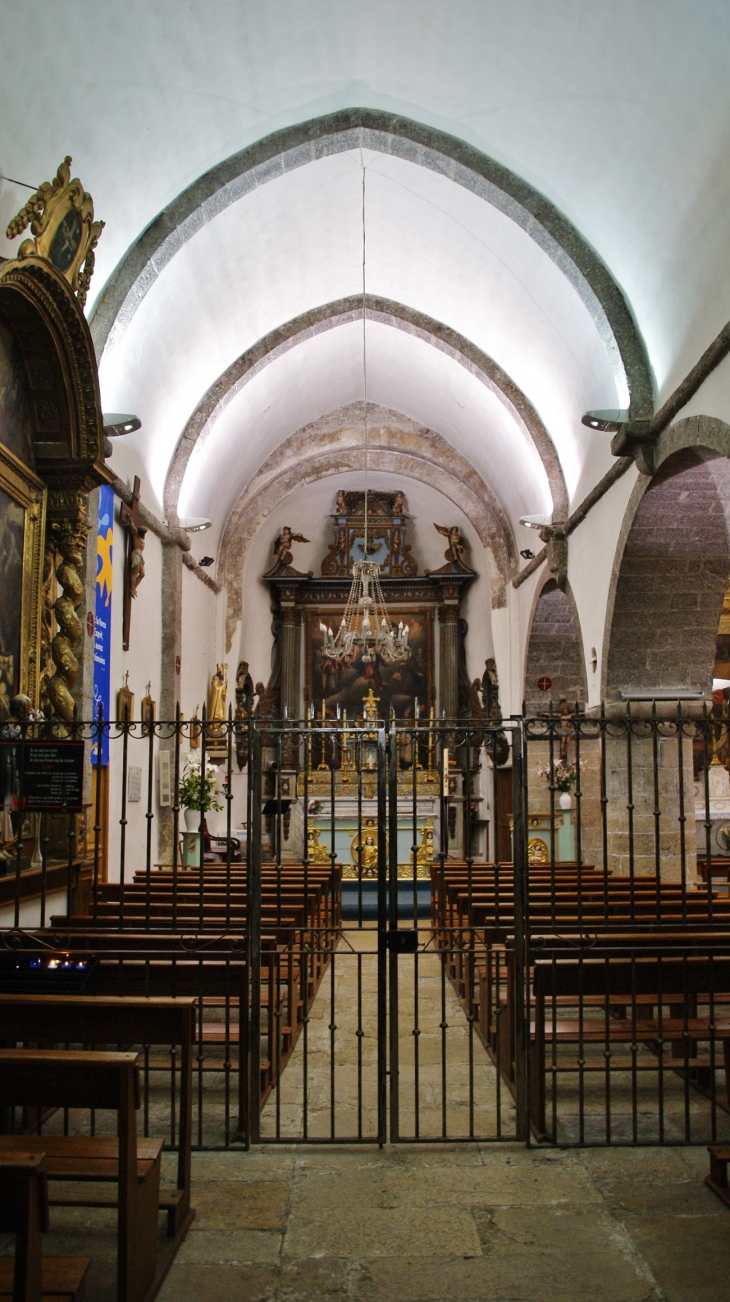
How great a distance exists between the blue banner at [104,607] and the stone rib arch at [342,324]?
104 inches

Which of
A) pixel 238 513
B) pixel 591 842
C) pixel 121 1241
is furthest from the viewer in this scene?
pixel 238 513

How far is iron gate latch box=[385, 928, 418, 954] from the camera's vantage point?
490cm

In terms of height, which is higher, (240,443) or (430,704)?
(240,443)

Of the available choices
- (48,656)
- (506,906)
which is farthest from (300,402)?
(506,906)

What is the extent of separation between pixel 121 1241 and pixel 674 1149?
280 centimetres

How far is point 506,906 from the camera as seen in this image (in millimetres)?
7156

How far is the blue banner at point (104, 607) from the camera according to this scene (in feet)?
32.4

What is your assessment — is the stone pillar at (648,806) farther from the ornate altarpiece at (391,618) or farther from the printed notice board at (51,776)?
the ornate altarpiece at (391,618)

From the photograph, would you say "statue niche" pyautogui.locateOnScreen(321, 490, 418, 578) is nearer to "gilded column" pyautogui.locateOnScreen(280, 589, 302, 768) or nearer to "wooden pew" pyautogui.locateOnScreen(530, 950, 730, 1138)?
"gilded column" pyautogui.locateOnScreen(280, 589, 302, 768)

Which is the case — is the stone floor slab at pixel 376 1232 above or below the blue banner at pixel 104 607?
below

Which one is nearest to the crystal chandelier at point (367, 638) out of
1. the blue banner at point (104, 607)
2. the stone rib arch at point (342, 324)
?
the stone rib arch at point (342, 324)

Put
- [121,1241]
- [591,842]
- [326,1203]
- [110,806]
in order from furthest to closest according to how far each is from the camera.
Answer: [591,842]
[110,806]
[326,1203]
[121,1241]

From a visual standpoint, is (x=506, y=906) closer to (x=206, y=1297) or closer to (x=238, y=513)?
(x=206, y=1297)

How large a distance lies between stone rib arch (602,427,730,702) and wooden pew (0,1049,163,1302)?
278 inches
